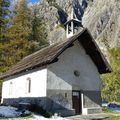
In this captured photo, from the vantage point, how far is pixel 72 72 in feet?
88.4

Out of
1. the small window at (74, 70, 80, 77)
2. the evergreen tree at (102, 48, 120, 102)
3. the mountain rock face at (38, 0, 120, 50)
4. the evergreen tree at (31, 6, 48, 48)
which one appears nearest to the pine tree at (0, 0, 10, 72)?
the evergreen tree at (31, 6, 48, 48)

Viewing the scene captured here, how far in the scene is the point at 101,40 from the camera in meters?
136

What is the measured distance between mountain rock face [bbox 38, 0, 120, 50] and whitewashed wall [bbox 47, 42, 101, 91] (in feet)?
331

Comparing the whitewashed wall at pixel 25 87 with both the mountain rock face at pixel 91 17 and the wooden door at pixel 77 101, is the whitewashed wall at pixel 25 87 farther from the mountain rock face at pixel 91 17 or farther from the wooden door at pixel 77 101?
the mountain rock face at pixel 91 17

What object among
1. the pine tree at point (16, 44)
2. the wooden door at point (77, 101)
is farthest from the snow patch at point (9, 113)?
the pine tree at point (16, 44)

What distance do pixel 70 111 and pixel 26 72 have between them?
660 cm

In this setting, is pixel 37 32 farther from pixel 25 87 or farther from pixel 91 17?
pixel 91 17

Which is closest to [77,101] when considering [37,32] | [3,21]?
[3,21]

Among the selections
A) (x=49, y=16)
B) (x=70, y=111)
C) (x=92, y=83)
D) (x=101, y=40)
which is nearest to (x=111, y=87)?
(x=92, y=83)

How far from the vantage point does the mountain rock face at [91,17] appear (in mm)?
140125

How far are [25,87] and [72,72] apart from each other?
226 inches

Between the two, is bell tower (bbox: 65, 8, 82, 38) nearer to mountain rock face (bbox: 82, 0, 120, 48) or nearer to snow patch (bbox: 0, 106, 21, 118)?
snow patch (bbox: 0, 106, 21, 118)

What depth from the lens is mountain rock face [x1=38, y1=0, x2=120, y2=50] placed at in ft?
460

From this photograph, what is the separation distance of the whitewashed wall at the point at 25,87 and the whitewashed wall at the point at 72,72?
867 mm
